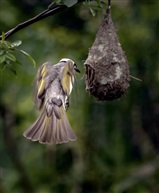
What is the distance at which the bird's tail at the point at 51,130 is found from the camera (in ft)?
13.8

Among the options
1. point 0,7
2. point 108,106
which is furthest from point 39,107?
point 0,7

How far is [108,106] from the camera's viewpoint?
694 centimetres

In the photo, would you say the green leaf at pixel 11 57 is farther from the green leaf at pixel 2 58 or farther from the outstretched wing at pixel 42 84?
the outstretched wing at pixel 42 84

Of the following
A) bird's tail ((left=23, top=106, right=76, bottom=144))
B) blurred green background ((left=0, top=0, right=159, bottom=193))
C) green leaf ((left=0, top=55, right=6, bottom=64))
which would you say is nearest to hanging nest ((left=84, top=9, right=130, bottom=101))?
bird's tail ((left=23, top=106, right=76, bottom=144))

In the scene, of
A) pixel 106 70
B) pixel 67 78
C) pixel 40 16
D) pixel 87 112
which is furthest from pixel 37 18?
pixel 87 112

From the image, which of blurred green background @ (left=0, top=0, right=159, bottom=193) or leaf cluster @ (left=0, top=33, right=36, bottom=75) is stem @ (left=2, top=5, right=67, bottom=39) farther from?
blurred green background @ (left=0, top=0, right=159, bottom=193)

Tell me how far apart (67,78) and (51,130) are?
1.04 feet

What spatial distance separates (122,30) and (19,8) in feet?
3.57

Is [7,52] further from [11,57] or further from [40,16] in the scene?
[40,16]

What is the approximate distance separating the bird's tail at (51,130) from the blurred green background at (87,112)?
2.12m

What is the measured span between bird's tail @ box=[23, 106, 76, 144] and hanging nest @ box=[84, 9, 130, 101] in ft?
0.89

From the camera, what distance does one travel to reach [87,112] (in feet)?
22.4

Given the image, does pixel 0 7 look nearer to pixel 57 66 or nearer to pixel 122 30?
pixel 122 30

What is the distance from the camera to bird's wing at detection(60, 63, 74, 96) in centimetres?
438
